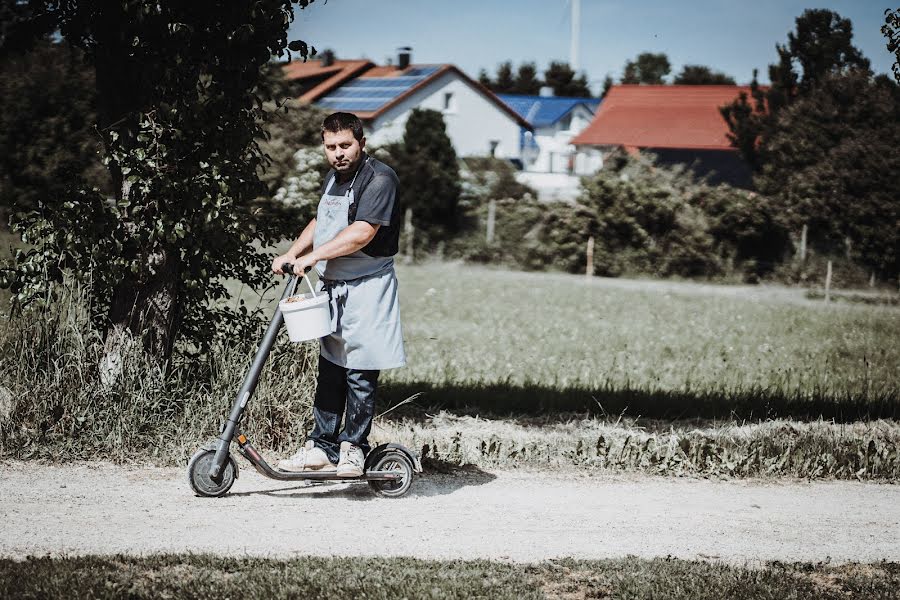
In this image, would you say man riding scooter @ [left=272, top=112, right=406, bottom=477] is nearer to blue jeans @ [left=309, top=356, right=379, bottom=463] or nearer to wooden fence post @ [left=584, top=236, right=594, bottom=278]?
blue jeans @ [left=309, top=356, right=379, bottom=463]

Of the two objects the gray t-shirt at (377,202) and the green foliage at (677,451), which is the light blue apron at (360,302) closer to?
the gray t-shirt at (377,202)

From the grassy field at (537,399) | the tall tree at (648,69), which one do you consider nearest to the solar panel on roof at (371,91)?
the grassy field at (537,399)

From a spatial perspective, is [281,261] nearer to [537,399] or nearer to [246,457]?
[246,457]

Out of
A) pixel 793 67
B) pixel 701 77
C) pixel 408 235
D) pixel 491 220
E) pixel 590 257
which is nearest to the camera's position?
pixel 590 257

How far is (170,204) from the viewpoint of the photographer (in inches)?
253

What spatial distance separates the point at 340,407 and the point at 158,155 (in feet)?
6.47

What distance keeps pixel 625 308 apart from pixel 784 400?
9.09 m

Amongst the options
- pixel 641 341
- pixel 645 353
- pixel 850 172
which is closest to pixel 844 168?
pixel 850 172

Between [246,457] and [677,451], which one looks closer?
[246,457]

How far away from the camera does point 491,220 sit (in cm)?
2784

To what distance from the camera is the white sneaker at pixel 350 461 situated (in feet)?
18.6

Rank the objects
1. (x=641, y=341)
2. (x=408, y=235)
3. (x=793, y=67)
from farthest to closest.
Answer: (x=793, y=67), (x=408, y=235), (x=641, y=341)

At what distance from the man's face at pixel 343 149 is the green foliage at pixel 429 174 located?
22.2 meters

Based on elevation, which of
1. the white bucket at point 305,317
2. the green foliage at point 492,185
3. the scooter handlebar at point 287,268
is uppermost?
the green foliage at point 492,185
